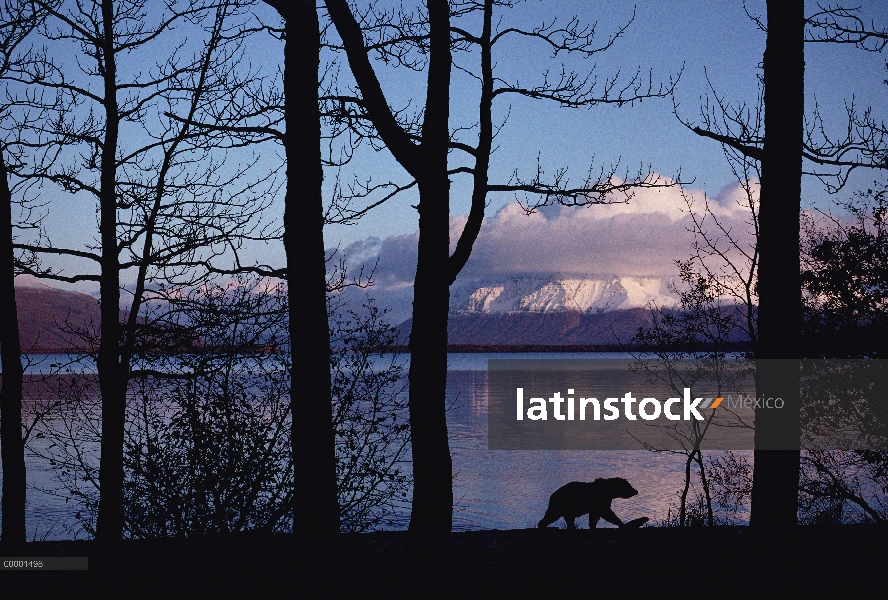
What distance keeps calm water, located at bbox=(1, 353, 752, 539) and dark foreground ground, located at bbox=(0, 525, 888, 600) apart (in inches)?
191

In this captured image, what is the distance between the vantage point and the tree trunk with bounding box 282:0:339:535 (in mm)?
8273

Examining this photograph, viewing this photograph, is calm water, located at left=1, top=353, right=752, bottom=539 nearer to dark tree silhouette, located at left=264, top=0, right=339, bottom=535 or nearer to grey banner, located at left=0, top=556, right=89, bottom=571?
grey banner, located at left=0, top=556, right=89, bottom=571

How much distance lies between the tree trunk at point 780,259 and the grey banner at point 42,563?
8095 mm

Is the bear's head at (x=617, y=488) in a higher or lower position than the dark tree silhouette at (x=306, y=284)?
lower

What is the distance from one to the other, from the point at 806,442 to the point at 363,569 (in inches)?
403

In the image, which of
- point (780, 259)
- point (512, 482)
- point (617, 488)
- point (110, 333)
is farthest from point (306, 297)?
point (512, 482)

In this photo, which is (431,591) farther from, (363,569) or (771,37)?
(771,37)

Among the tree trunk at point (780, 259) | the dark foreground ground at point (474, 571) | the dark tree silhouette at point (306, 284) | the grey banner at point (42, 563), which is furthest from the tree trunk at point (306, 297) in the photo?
the tree trunk at point (780, 259)

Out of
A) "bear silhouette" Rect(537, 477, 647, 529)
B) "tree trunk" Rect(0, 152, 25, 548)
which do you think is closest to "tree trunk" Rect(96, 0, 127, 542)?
"tree trunk" Rect(0, 152, 25, 548)

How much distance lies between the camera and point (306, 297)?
8.30m

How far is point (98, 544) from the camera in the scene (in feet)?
36.1

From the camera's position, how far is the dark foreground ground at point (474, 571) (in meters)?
7.94

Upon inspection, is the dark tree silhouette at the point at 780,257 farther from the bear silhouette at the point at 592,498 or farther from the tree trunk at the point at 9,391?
the tree trunk at the point at 9,391

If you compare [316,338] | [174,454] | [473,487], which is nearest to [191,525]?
[174,454]
